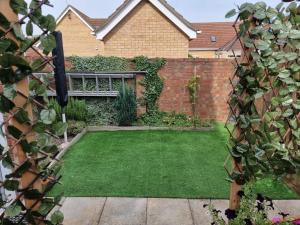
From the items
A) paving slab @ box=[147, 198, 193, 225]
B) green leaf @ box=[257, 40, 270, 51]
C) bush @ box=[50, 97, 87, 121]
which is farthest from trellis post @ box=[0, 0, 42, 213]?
bush @ box=[50, 97, 87, 121]

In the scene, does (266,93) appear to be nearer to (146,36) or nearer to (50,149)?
(50,149)

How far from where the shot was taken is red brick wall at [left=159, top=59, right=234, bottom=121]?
278 inches

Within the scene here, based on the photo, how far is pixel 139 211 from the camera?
2.91 m

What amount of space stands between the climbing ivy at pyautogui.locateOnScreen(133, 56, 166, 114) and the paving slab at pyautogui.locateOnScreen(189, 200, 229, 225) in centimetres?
422

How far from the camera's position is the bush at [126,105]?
264 inches

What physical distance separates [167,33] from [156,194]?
23.1ft

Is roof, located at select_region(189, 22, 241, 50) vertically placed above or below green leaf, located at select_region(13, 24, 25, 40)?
above

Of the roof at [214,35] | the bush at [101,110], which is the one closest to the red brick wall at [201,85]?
the bush at [101,110]

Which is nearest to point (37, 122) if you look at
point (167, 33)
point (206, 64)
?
point (206, 64)

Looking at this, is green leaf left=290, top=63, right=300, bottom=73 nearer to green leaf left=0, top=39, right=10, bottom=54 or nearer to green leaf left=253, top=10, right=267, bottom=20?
green leaf left=253, top=10, right=267, bottom=20

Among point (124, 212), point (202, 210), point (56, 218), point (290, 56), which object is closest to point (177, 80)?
point (202, 210)

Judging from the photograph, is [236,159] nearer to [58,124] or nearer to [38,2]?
[58,124]

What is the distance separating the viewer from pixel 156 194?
330 cm

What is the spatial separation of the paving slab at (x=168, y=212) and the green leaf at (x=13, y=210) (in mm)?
1806
